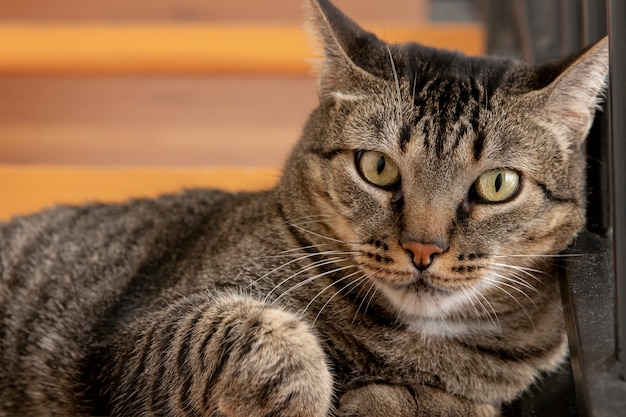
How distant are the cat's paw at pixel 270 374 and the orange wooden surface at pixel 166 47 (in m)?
1.47

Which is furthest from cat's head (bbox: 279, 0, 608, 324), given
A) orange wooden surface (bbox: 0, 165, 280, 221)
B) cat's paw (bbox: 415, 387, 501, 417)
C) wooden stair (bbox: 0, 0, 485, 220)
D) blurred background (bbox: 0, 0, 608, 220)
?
wooden stair (bbox: 0, 0, 485, 220)

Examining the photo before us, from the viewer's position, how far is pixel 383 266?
59.3 inches

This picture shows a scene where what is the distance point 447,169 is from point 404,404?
1.40 feet

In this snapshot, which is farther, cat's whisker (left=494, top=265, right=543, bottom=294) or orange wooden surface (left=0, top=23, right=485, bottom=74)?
orange wooden surface (left=0, top=23, right=485, bottom=74)

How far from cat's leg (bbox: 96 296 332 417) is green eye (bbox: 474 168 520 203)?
40cm

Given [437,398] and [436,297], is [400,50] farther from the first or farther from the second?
[437,398]

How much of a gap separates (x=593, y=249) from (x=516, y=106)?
0.30m

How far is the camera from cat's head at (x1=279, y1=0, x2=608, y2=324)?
1498 millimetres

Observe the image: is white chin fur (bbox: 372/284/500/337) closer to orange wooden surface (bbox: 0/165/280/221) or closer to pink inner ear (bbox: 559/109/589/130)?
pink inner ear (bbox: 559/109/589/130)

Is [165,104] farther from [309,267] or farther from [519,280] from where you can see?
[519,280]

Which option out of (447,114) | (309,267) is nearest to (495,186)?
(447,114)

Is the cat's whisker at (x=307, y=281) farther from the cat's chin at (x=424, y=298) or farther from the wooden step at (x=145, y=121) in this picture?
the wooden step at (x=145, y=121)

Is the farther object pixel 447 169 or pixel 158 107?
pixel 158 107

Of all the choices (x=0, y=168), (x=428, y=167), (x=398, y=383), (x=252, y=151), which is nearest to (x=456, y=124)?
(x=428, y=167)
